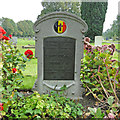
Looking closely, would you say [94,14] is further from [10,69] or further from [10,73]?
[10,73]

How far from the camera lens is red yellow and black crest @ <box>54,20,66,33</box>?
224 centimetres

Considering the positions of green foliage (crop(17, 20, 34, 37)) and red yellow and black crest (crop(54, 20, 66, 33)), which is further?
green foliage (crop(17, 20, 34, 37))

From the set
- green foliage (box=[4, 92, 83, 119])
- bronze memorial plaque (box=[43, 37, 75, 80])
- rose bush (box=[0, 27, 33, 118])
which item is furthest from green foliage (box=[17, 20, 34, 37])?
green foliage (box=[4, 92, 83, 119])

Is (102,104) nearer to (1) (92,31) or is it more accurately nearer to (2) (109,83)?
(2) (109,83)

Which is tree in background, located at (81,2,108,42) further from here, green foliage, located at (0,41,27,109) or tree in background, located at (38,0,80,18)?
green foliage, located at (0,41,27,109)

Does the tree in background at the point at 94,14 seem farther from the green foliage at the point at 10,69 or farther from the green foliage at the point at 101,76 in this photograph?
the green foliage at the point at 10,69

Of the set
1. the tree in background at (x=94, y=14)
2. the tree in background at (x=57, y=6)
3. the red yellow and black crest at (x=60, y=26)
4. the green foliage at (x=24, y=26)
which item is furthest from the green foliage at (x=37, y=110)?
the tree in background at (x=94, y=14)

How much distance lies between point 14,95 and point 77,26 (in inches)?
61.8

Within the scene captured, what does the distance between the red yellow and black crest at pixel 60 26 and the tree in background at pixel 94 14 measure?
35.2 feet

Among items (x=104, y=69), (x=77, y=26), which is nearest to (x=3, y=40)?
(x=77, y=26)

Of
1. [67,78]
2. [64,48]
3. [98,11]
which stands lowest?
[67,78]

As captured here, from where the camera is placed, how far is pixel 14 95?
6.20ft

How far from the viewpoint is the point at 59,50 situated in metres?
2.35

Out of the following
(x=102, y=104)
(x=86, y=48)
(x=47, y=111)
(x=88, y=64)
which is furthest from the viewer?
(x=86, y=48)
